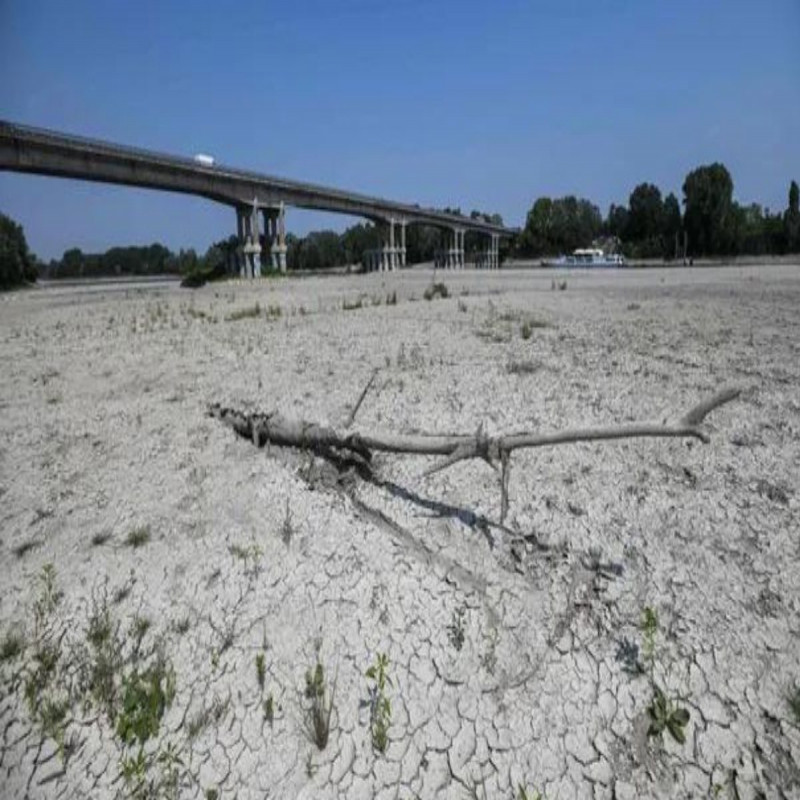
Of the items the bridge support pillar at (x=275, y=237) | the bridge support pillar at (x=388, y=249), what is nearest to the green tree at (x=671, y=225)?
the bridge support pillar at (x=388, y=249)

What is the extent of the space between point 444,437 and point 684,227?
103399mm

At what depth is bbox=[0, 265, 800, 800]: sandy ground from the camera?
358 centimetres

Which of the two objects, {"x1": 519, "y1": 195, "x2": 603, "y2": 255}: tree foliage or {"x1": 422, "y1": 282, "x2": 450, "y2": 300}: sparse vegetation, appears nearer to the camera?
{"x1": 422, "y1": 282, "x2": 450, "y2": 300}: sparse vegetation

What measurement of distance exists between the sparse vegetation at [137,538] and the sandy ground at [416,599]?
110mm

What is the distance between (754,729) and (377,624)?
101 inches

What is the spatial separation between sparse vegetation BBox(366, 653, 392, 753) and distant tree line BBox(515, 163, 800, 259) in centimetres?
9104

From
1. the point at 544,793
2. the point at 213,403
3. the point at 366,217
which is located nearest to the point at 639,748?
the point at 544,793

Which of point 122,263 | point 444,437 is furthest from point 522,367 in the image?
point 122,263

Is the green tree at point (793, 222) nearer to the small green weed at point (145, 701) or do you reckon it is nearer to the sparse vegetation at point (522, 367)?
the sparse vegetation at point (522, 367)

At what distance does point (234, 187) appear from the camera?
5869cm

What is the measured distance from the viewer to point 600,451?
6.45 m

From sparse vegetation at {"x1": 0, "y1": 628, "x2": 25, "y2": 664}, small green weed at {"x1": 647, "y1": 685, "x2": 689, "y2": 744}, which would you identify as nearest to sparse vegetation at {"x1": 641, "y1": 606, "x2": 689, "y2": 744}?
small green weed at {"x1": 647, "y1": 685, "x2": 689, "y2": 744}

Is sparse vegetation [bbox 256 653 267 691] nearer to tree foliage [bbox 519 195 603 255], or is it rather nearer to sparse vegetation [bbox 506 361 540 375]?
sparse vegetation [bbox 506 361 540 375]

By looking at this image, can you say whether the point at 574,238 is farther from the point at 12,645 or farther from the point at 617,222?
the point at 12,645
